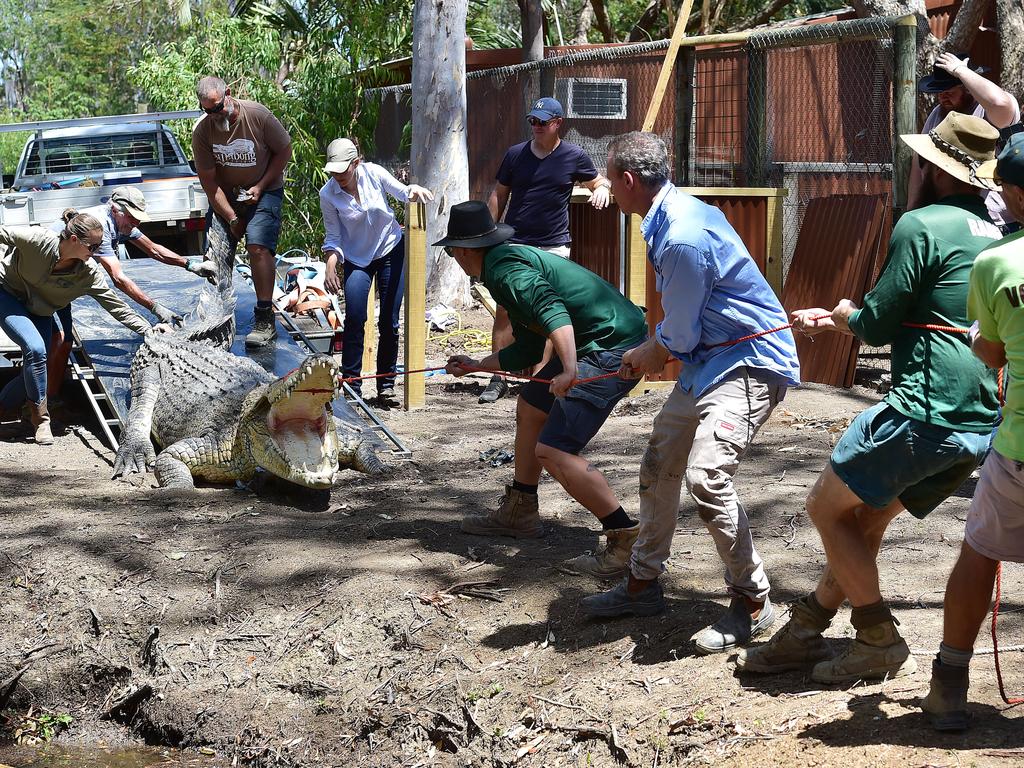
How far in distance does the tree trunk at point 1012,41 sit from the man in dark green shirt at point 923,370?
7016 mm

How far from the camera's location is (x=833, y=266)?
7.32m

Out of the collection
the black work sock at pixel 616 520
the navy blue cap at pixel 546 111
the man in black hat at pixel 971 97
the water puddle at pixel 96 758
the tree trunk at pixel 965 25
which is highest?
the tree trunk at pixel 965 25

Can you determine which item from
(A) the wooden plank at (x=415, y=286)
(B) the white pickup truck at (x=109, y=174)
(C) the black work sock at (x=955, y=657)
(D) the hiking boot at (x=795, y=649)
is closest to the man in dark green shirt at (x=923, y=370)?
(D) the hiking boot at (x=795, y=649)

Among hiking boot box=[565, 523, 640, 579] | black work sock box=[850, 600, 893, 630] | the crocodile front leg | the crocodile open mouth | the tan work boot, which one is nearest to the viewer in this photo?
black work sock box=[850, 600, 893, 630]

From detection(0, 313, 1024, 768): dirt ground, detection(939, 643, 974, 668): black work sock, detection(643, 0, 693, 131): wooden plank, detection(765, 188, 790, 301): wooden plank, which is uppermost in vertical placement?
detection(643, 0, 693, 131): wooden plank

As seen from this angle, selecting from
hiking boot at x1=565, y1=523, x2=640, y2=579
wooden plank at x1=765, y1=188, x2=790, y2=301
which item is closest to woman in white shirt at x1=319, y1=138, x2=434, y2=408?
wooden plank at x1=765, y1=188, x2=790, y2=301

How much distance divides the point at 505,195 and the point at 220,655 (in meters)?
4.03

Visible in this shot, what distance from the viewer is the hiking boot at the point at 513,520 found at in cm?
489

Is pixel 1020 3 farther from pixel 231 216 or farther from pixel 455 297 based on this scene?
pixel 231 216

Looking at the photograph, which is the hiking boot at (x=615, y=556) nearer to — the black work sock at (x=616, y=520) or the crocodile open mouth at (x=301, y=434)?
the black work sock at (x=616, y=520)

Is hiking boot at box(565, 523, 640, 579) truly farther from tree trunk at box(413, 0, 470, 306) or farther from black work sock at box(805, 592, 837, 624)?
tree trunk at box(413, 0, 470, 306)

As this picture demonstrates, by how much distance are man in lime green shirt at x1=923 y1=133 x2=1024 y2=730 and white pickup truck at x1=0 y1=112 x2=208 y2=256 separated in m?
9.82

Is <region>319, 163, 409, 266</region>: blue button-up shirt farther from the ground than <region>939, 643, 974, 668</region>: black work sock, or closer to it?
farther from the ground

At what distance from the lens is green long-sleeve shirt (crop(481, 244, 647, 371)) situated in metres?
3.99
